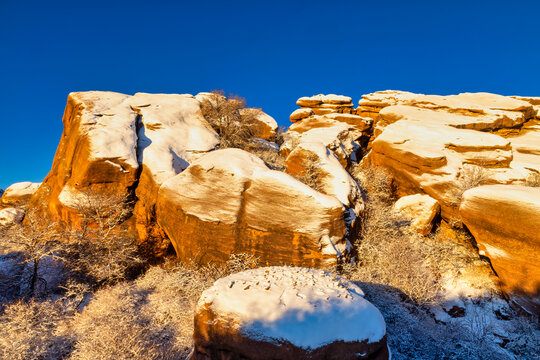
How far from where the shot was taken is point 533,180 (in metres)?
10.9

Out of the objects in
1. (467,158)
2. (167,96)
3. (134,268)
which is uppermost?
(167,96)

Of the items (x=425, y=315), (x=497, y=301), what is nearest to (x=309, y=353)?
(x=425, y=315)

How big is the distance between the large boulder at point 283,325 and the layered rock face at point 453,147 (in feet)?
30.4

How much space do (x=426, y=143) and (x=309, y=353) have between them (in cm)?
1272

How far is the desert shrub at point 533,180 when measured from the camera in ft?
35.3

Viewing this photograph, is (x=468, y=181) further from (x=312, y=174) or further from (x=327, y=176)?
(x=312, y=174)

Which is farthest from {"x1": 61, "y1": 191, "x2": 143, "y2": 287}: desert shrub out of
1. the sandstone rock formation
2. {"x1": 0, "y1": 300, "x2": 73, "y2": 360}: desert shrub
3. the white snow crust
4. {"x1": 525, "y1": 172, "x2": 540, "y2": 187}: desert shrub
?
{"x1": 525, "y1": 172, "x2": 540, "y2": 187}: desert shrub

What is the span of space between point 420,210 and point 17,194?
25346 mm

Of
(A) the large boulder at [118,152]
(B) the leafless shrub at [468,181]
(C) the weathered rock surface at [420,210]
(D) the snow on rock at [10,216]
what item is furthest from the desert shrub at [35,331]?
(B) the leafless shrub at [468,181]

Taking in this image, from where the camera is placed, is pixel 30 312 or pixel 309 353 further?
pixel 30 312

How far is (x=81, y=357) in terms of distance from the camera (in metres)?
4.69

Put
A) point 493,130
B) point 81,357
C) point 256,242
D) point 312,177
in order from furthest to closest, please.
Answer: point 493,130
point 312,177
point 256,242
point 81,357

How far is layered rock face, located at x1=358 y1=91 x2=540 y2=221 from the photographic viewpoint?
36.3 feet

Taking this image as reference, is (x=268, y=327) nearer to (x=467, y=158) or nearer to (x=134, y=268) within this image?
(x=134, y=268)
